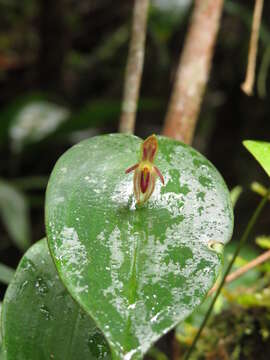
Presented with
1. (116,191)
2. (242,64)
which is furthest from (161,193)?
(242,64)

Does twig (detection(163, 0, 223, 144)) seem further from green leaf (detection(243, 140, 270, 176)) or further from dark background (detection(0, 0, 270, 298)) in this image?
dark background (detection(0, 0, 270, 298))

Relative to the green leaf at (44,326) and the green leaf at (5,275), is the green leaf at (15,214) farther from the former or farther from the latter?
the green leaf at (44,326)

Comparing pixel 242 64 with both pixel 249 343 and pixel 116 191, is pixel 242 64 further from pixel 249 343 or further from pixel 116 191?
pixel 116 191

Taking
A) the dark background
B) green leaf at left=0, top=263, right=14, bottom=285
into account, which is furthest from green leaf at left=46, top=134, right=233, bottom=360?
the dark background

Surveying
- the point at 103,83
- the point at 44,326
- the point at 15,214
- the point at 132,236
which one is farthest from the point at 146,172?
the point at 103,83

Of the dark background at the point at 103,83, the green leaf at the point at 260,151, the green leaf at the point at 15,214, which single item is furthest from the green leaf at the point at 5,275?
the green leaf at the point at 15,214
